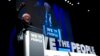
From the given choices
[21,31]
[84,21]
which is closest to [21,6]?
[21,31]

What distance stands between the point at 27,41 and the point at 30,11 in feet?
6.18

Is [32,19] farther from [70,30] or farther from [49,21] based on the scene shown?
[70,30]

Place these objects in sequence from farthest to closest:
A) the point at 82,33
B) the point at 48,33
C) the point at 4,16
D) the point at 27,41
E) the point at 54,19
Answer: the point at 82,33, the point at 54,19, the point at 48,33, the point at 4,16, the point at 27,41

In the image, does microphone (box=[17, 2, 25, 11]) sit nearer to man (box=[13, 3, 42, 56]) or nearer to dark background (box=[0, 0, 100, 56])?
man (box=[13, 3, 42, 56])

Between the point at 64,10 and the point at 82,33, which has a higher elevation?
the point at 64,10

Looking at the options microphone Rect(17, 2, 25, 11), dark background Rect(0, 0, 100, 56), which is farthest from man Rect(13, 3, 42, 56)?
dark background Rect(0, 0, 100, 56)

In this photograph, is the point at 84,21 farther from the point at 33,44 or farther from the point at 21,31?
the point at 33,44

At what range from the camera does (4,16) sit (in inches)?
156

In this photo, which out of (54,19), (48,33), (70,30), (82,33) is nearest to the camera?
(48,33)

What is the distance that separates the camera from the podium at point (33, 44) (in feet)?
10.9

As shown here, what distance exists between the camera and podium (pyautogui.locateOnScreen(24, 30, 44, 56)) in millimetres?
3332

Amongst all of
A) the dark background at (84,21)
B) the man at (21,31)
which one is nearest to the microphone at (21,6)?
the man at (21,31)

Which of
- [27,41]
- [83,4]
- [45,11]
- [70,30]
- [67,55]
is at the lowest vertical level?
[67,55]

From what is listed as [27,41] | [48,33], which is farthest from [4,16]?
[48,33]
